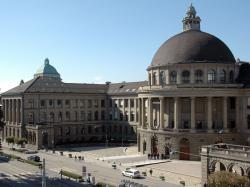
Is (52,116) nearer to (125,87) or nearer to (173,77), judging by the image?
(125,87)

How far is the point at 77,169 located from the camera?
8450cm

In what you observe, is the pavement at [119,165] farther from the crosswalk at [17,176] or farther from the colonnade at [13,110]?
the colonnade at [13,110]

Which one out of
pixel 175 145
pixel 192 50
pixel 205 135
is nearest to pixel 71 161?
pixel 175 145

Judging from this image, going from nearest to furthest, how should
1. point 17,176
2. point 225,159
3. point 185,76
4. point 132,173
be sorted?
point 225,159 < point 132,173 < point 17,176 < point 185,76

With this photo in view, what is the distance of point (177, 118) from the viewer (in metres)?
94.4

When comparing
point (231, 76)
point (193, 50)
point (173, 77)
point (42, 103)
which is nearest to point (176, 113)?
point (173, 77)

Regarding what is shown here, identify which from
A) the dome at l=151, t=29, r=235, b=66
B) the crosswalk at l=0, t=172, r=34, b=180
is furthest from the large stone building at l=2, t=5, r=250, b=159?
the crosswalk at l=0, t=172, r=34, b=180

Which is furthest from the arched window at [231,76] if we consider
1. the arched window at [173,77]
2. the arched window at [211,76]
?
the arched window at [173,77]

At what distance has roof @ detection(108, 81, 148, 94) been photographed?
423 ft

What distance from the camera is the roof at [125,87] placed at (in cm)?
12900

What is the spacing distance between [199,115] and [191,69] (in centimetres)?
1005

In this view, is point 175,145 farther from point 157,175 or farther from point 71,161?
point 71,161

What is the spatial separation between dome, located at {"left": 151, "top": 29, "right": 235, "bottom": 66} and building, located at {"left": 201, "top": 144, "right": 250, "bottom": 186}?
31.4 meters

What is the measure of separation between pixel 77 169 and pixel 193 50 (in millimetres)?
35650
